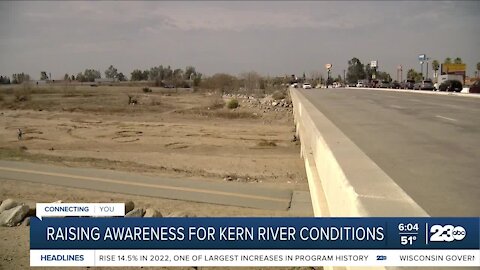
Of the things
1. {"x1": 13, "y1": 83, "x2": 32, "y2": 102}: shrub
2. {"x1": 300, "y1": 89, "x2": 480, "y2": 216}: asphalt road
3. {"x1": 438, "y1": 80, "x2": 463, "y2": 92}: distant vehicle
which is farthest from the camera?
{"x1": 13, "y1": 83, "x2": 32, "y2": 102}: shrub

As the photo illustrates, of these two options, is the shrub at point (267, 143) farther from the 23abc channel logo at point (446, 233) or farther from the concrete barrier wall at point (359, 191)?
the 23abc channel logo at point (446, 233)

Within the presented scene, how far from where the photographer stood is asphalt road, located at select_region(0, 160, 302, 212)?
12555mm

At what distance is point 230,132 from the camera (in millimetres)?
30734

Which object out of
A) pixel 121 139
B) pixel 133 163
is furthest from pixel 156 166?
pixel 121 139

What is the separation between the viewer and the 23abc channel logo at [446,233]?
362 cm

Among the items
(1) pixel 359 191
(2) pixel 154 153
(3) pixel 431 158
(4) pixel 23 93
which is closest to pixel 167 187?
(2) pixel 154 153

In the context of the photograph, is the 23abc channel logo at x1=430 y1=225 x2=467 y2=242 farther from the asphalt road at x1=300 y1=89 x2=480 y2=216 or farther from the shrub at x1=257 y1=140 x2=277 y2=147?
the shrub at x1=257 y1=140 x2=277 y2=147

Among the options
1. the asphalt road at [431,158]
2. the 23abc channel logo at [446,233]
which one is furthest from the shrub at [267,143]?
the 23abc channel logo at [446,233]

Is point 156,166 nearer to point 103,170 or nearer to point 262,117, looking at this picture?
point 103,170

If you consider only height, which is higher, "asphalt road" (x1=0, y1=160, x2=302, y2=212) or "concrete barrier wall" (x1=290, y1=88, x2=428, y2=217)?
"concrete barrier wall" (x1=290, y1=88, x2=428, y2=217)

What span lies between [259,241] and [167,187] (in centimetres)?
1044

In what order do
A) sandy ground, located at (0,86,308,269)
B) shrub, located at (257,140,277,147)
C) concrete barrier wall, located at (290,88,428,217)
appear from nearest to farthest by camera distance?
concrete barrier wall, located at (290,88,428,217) → sandy ground, located at (0,86,308,269) → shrub, located at (257,140,277,147)

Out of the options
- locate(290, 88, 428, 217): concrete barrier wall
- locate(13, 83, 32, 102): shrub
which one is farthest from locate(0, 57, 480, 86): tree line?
locate(290, 88, 428, 217): concrete barrier wall

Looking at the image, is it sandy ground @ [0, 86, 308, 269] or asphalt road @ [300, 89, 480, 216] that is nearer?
asphalt road @ [300, 89, 480, 216]
